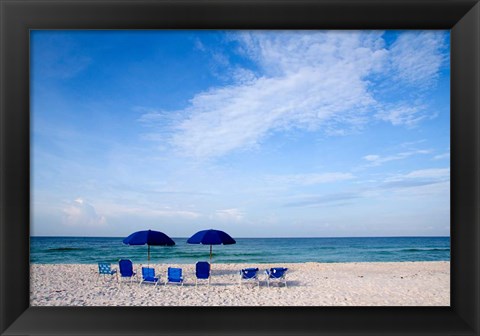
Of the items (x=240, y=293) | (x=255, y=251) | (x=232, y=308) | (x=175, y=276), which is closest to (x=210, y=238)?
(x=175, y=276)

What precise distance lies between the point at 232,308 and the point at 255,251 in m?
17.4

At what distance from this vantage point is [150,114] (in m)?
17.0

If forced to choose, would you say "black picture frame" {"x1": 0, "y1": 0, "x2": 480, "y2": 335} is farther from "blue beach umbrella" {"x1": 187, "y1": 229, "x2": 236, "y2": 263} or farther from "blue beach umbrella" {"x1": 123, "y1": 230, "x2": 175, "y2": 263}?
"blue beach umbrella" {"x1": 123, "y1": 230, "x2": 175, "y2": 263}

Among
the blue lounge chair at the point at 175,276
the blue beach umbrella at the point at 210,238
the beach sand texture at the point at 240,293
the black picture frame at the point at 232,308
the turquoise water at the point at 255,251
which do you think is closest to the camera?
the black picture frame at the point at 232,308

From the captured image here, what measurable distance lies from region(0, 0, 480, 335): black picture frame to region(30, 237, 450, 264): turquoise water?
47.9ft

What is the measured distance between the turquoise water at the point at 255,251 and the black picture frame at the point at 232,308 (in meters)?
14.6

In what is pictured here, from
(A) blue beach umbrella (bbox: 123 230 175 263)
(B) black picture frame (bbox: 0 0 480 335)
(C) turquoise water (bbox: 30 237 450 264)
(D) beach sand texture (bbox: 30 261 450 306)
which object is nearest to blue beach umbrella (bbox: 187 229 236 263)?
(A) blue beach umbrella (bbox: 123 230 175 263)

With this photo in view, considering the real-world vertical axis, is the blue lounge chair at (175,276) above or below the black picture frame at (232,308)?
below

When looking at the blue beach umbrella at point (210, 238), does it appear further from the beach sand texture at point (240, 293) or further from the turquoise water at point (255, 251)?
the turquoise water at point (255, 251)

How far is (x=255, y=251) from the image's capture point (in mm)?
18828

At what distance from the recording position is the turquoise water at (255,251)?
645 inches

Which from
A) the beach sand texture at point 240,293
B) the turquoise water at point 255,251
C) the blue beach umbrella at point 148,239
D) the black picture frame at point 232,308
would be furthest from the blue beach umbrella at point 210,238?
the turquoise water at point 255,251

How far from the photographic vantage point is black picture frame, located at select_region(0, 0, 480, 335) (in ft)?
5.92

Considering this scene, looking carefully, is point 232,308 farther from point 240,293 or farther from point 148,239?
point 148,239
